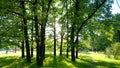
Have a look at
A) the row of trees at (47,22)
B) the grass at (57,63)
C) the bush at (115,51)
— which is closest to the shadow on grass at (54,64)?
the grass at (57,63)

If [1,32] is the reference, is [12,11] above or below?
above

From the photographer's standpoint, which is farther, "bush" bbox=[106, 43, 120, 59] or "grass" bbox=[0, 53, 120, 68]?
"bush" bbox=[106, 43, 120, 59]

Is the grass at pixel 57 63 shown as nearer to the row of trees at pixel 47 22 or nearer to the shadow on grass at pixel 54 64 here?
the shadow on grass at pixel 54 64

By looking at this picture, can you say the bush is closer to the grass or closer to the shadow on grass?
the grass

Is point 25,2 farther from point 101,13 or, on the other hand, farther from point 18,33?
point 101,13

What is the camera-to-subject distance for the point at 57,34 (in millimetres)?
50844

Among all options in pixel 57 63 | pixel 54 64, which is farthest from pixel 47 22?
pixel 54 64

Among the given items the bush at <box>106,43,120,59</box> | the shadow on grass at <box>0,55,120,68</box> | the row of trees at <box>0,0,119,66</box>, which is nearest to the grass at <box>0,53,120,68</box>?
the shadow on grass at <box>0,55,120,68</box>

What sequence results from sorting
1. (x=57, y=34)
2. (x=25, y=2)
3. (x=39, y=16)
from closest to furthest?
(x=39, y=16)
(x=25, y=2)
(x=57, y=34)

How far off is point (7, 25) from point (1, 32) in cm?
154

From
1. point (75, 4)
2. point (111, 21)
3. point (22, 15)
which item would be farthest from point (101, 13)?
point (22, 15)

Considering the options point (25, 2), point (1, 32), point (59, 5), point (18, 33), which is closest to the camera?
point (1, 32)

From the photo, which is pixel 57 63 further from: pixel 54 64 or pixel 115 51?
pixel 115 51

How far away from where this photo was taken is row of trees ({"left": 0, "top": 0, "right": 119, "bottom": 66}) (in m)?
26.5
